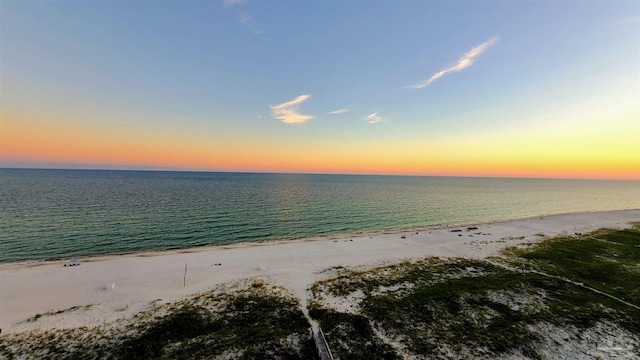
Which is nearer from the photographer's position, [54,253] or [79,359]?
[79,359]

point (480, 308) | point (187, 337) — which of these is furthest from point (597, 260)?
point (187, 337)

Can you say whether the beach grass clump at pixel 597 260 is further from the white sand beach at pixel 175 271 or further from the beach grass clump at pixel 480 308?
the white sand beach at pixel 175 271

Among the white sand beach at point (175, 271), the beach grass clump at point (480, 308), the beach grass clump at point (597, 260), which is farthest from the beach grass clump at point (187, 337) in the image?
the beach grass clump at point (597, 260)

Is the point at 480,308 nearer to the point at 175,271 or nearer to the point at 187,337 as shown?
the point at 187,337

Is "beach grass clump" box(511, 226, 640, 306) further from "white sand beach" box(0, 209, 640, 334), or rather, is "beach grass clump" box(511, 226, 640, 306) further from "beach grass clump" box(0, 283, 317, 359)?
"beach grass clump" box(0, 283, 317, 359)

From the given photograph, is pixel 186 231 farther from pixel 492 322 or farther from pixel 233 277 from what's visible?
pixel 492 322

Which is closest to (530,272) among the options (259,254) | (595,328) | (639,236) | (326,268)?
(595,328)

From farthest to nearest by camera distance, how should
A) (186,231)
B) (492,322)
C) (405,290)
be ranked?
(186,231) → (405,290) → (492,322)
